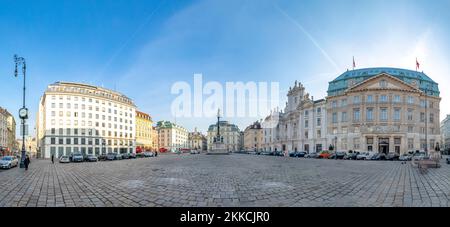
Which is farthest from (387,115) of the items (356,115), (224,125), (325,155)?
(224,125)

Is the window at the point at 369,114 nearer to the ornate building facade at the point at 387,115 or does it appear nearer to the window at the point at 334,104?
the ornate building facade at the point at 387,115

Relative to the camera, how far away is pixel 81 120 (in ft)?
250

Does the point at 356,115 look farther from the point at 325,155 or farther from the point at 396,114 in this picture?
the point at 325,155

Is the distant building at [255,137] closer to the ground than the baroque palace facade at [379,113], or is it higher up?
closer to the ground

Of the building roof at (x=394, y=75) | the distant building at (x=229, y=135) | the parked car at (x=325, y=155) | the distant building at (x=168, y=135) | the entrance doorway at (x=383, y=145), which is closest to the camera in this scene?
the parked car at (x=325, y=155)

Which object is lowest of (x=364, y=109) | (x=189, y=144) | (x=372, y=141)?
(x=189, y=144)

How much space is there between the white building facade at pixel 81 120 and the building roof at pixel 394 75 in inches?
2904

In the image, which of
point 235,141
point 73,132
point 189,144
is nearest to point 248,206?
point 73,132

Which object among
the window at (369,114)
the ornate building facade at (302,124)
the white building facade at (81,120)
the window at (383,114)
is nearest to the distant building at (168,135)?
the white building facade at (81,120)

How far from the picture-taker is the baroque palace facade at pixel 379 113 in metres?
54.2
